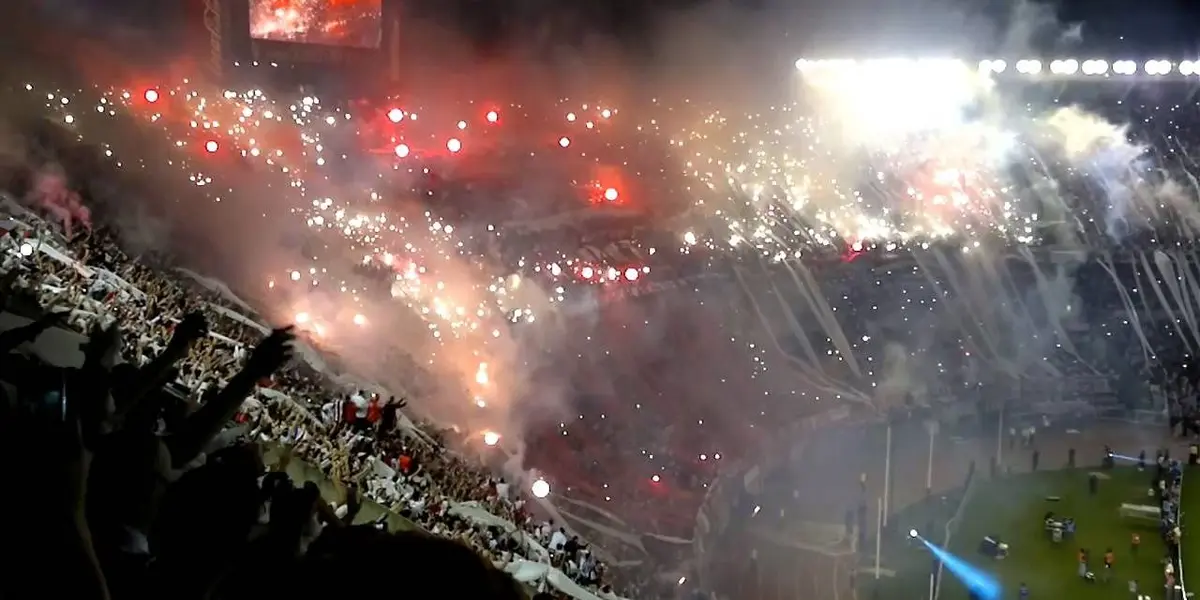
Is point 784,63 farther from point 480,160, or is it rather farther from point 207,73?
point 207,73

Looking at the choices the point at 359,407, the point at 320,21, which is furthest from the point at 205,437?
the point at 320,21

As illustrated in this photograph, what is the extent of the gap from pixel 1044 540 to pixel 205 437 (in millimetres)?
17528

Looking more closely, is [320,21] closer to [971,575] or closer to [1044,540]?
[971,575]

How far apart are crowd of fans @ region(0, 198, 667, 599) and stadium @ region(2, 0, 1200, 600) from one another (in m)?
0.07

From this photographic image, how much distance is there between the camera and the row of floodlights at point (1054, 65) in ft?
69.5

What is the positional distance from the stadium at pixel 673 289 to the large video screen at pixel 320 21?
67 millimetres

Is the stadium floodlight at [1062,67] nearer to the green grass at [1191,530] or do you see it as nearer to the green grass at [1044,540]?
the green grass at [1044,540]

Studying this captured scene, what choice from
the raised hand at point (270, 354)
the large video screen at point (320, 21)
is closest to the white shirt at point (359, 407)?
the raised hand at point (270, 354)

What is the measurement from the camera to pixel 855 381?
2108 cm

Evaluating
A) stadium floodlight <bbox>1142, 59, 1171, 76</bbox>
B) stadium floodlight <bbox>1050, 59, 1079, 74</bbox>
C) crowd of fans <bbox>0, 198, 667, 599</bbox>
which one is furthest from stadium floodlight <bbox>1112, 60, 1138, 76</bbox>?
crowd of fans <bbox>0, 198, 667, 599</bbox>

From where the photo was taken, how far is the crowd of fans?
6.63 ft

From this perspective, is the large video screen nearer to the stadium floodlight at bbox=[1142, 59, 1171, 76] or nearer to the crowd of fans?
the crowd of fans

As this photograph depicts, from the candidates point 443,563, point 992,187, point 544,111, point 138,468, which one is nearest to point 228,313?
point 138,468

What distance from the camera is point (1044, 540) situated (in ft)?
55.4
